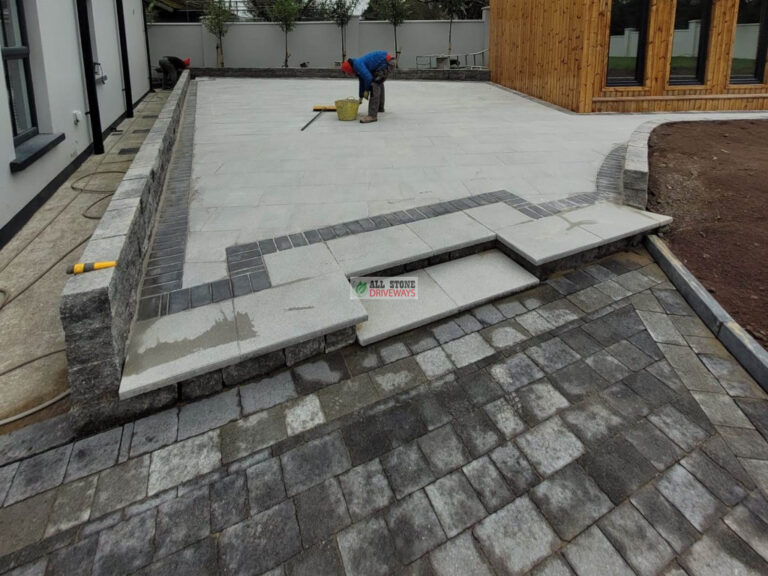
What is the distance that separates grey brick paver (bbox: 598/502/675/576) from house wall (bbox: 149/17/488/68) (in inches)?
626

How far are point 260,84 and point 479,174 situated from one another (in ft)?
30.2

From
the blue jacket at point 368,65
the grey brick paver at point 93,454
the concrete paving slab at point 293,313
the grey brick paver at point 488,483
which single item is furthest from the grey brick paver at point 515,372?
the blue jacket at point 368,65

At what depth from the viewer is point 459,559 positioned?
149cm

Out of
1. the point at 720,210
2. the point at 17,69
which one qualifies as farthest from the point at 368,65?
the point at 720,210

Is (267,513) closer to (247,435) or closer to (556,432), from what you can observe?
(247,435)

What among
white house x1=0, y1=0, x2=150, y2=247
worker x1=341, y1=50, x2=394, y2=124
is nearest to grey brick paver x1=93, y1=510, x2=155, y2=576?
white house x1=0, y1=0, x2=150, y2=247

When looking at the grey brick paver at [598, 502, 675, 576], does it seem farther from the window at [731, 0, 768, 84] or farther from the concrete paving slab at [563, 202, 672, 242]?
the window at [731, 0, 768, 84]

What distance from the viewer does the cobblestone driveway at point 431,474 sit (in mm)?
1501

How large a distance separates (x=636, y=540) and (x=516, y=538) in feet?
1.24

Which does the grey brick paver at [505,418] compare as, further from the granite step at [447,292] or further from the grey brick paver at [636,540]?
the granite step at [447,292]

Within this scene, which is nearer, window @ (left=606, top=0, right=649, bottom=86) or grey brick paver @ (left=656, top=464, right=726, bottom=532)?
grey brick paver @ (left=656, top=464, right=726, bottom=532)

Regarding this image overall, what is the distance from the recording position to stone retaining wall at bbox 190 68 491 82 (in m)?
12.1

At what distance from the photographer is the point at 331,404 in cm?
208

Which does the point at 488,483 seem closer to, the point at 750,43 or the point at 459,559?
the point at 459,559
